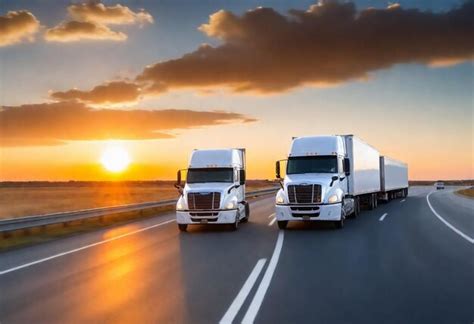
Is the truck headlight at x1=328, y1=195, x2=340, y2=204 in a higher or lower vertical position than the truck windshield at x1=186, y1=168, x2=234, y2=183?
lower

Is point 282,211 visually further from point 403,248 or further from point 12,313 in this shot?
point 12,313

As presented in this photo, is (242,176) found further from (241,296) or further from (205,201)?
(241,296)

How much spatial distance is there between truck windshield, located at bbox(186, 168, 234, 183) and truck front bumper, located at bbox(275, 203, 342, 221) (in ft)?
8.16

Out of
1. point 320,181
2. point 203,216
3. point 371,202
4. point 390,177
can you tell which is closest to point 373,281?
point 320,181

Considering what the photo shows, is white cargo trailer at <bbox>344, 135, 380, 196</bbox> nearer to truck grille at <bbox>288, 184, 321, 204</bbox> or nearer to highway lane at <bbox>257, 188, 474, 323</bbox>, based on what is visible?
truck grille at <bbox>288, 184, 321, 204</bbox>

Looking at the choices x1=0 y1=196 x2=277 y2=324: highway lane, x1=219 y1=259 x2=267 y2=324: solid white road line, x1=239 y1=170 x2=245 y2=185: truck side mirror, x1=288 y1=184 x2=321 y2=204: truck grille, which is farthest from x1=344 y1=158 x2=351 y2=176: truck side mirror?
x1=219 y1=259 x2=267 y2=324: solid white road line

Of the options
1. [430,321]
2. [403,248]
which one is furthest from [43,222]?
[430,321]

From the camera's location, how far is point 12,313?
23.9ft

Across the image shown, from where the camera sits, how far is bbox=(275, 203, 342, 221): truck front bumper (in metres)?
18.6

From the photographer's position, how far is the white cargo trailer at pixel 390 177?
3598cm

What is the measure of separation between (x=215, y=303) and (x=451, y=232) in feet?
39.0

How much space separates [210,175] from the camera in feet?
66.6

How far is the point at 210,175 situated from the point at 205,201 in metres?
1.76

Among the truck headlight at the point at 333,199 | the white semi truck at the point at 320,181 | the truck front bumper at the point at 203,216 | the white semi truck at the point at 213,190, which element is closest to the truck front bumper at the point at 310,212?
the white semi truck at the point at 320,181
